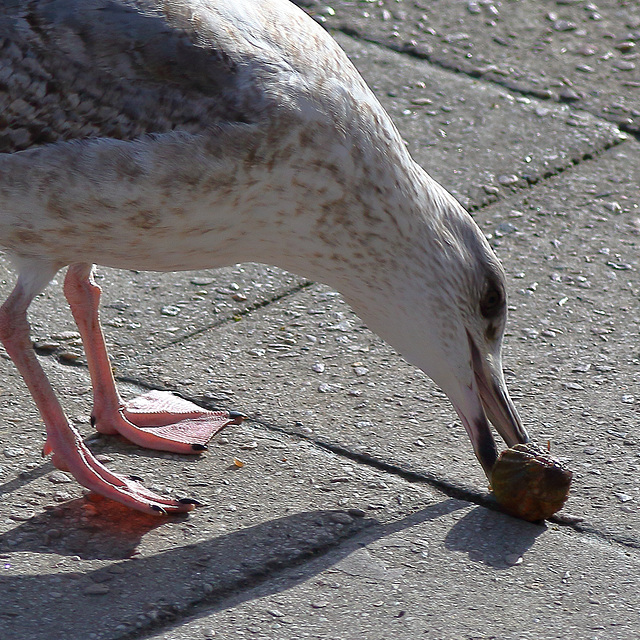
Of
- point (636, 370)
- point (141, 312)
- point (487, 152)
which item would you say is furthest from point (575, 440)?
point (487, 152)

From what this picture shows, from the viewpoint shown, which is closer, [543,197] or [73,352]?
[73,352]

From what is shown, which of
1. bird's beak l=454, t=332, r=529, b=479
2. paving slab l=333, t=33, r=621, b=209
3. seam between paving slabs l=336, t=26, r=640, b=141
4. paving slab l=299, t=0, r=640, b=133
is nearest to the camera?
bird's beak l=454, t=332, r=529, b=479

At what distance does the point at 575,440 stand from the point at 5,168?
2226 mm

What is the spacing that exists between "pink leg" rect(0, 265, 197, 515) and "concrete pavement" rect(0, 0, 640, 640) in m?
0.08

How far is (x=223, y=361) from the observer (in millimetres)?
4812

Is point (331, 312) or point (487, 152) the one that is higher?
point (487, 152)

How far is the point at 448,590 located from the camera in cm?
357

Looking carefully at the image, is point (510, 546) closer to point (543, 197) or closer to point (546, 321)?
point (546, 321)

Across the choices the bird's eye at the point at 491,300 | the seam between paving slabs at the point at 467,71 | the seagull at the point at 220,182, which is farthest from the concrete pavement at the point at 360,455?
the bird's eye at the point at 491,300

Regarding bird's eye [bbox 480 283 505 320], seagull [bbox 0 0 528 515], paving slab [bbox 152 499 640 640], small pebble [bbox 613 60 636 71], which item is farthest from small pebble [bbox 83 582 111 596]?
small pebble [bbox 613 60 636 71]

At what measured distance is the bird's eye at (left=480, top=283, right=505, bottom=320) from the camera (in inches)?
160

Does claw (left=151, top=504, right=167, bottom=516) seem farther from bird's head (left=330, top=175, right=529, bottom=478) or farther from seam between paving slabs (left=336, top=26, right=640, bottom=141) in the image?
seam between paving slabs (left=336, top=26, right=640, bottom=141)

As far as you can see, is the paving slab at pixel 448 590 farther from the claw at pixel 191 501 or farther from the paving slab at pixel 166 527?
the claw at pixel 191 501

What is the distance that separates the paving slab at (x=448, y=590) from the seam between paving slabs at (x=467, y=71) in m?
3.54
